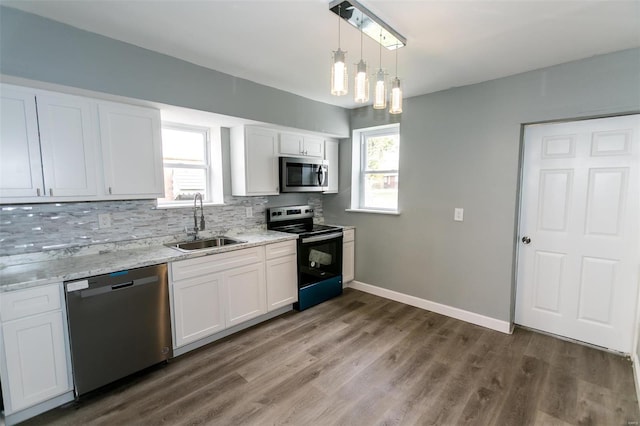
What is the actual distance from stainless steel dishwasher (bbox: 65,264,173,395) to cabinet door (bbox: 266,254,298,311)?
1046mm

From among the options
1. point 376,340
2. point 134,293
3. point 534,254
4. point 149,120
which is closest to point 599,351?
point 534,254

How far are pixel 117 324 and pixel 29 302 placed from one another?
515mm

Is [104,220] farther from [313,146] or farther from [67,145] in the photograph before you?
[313,146]

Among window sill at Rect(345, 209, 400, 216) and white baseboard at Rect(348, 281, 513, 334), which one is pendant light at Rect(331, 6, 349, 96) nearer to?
window sill at Rect(345, 209, 400, 216)

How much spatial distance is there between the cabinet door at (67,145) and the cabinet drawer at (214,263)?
86 cm

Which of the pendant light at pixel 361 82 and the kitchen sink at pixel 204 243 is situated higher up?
the pendant light at pixel 361 82

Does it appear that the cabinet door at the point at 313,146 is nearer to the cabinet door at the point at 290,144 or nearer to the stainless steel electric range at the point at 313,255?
the cabinet door at the point at 290,144

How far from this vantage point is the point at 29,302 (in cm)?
179

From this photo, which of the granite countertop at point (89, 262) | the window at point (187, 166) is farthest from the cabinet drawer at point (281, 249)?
the window at point (187, 166)

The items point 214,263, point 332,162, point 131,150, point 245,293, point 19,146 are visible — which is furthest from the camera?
point 332,162

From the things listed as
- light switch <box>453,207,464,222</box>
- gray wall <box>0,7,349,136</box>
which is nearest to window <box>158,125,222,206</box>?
gray wall <box>0,7,349,136</box>

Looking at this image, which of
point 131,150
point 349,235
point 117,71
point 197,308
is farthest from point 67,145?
point 349,235

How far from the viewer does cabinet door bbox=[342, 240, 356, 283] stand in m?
4.03

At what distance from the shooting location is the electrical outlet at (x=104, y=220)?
2.48 metres
